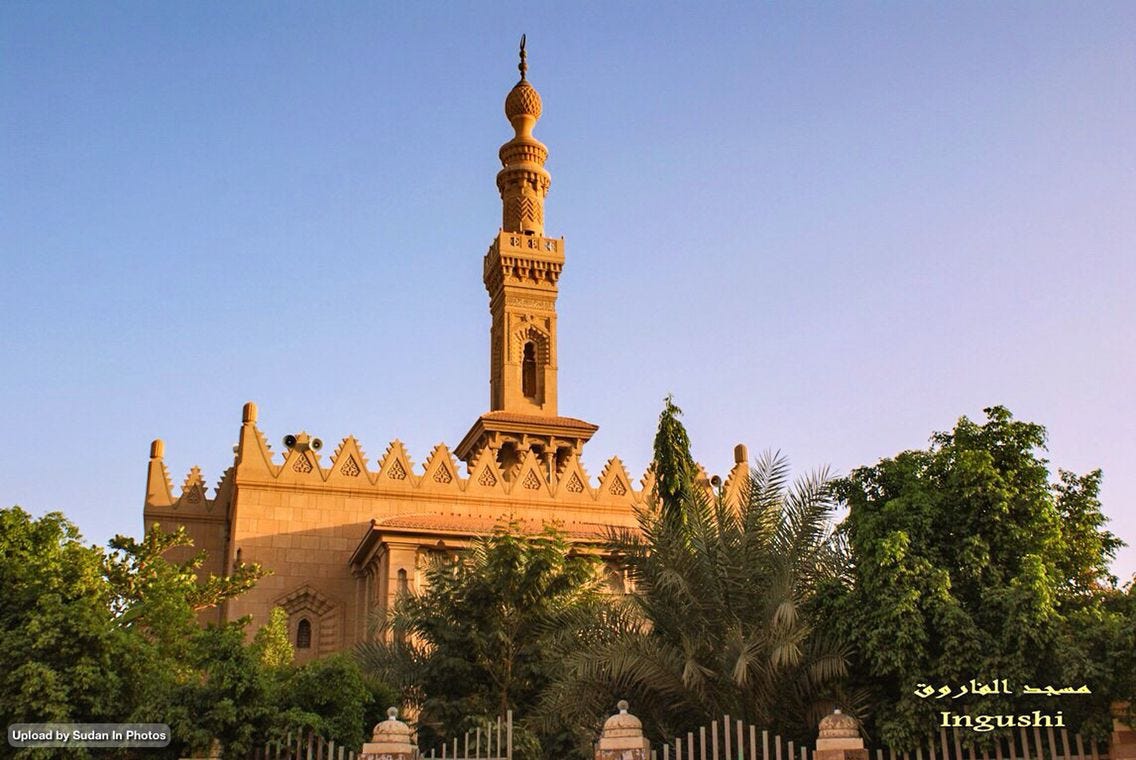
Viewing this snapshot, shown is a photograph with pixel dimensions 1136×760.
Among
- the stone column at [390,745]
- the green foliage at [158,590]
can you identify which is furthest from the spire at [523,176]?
the stone column at [390,745]

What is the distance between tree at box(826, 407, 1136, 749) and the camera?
13398 millimetres

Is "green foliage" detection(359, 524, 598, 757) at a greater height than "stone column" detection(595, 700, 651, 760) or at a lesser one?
greater

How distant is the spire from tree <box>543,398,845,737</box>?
2122 cm

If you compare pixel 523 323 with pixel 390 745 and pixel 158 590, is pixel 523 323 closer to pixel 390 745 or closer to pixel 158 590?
pixel 158 590

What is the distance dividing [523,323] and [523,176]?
482 centimetres

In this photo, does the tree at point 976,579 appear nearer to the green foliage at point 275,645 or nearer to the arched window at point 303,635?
the green foliage at point 275,645

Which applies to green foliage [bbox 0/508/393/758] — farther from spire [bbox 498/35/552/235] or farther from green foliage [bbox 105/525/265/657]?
spire [bbox 498/35/552/235]

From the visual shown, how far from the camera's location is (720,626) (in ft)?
47.6

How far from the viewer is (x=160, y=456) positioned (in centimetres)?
2914

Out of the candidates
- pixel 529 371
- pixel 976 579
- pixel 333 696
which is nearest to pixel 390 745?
pixel 333 696

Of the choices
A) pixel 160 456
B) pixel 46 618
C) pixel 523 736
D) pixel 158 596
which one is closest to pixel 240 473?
pixel 160 456

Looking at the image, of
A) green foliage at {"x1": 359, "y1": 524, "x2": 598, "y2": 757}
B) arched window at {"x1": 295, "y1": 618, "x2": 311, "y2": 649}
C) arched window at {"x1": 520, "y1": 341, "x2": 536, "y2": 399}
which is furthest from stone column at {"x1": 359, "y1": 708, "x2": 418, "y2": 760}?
arched window at {"x1": 520, "y1": 341, "x2": 536, "y2": 399}

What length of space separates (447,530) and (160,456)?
8.81 meters

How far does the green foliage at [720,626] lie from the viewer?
13.8 m
